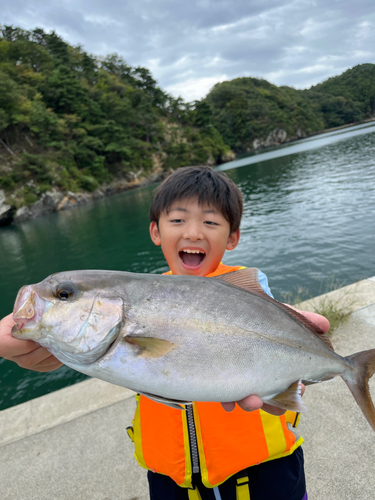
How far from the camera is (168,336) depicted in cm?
118

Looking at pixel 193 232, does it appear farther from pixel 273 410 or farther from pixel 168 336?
pixel 273 410

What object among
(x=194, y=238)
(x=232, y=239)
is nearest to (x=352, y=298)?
(x=232, y=239)

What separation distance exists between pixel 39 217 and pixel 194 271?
38.9 m

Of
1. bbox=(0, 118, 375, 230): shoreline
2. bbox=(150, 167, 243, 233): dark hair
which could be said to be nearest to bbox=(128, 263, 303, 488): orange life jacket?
bbox=(150, 167, 243, 233): dark hair

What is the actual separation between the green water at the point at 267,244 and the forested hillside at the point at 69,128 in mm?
→ 17653

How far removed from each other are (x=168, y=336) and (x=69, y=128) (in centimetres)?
5610

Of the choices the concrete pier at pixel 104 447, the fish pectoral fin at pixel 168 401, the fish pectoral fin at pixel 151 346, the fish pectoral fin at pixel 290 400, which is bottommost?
the concrete pier at pixel 104 447

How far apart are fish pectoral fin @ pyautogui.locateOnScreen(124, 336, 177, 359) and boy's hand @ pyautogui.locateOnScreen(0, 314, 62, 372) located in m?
0.45

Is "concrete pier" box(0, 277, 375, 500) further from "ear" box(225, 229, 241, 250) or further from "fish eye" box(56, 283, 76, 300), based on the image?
"fish eye" box(56, 283, 76, 300)

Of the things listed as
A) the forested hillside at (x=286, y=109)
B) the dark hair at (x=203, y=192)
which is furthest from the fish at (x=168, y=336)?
the forested hillside at (x=286, y=109)

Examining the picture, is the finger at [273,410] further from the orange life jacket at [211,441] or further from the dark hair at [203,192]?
the dark hair at [203,192]

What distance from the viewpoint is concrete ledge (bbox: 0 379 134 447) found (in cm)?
301

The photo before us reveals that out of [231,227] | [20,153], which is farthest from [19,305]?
[20,153]

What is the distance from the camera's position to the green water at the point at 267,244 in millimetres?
8344
